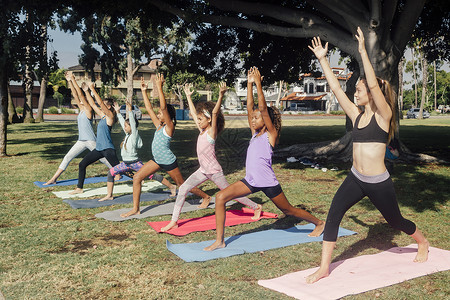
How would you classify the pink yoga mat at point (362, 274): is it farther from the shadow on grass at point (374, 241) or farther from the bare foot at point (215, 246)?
the bare foot at point (215, 246)

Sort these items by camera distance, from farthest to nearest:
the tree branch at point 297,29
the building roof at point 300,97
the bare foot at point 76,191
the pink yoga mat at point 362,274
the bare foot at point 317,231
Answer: the building roof at point 300,97
the tree branch at point 297,29
the bare foot at point 76,191
the bare foot at point 317,231
the pink yoga mat at point 362,274

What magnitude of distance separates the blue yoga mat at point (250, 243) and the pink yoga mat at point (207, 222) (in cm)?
63

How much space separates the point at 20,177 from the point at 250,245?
26.4ft

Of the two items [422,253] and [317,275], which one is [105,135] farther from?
[422,253]

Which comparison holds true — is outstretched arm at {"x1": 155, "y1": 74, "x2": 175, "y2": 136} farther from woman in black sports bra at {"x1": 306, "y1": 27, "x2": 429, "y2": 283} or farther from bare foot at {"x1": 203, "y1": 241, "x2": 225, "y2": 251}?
woman in black sports bra at {"x1": 306, "y1": 27, "x2": 429, "y2": 283}

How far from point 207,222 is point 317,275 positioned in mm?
2771

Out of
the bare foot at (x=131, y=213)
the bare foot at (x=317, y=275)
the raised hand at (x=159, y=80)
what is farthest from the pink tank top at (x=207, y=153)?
the bare foot at (x=317, y=275)

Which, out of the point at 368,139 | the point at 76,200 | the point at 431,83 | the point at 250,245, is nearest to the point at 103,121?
the point at 76,200

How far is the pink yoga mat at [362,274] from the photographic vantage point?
423 centimetres

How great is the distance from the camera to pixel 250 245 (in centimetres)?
571

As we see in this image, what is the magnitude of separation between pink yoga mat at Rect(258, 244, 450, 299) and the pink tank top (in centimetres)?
233

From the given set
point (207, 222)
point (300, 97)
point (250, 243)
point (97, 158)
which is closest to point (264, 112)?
point (250, 243)

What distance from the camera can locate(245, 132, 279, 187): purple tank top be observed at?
17.7ft

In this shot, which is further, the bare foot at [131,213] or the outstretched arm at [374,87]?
the bare foot at [131,213]
